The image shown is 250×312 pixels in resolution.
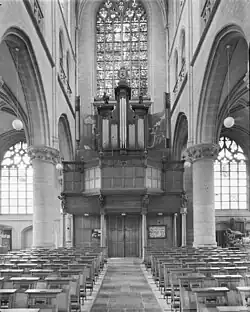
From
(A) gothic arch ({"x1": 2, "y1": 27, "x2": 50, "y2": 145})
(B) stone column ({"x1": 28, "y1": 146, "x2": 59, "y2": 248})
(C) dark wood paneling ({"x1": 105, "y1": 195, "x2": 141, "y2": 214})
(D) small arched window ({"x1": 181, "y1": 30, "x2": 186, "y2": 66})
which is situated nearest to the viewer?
(A) gothic arch ({"x1": 2, "y1": 27, "x2": 50, "y2": 145})

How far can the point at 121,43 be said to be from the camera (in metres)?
42.9

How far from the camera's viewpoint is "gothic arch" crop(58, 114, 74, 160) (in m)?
34.9

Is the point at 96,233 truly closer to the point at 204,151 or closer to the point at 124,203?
the point at 124,203

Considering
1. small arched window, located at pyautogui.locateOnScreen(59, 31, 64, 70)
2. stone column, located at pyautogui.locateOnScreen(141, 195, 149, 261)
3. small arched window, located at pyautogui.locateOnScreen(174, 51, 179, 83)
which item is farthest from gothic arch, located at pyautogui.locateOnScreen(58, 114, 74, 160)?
small arched window, located at pyautogui.locateOnScreen(174, 51, 179, 83)

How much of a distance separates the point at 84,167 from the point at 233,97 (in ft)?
34.7

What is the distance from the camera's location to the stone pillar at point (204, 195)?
88.8ft

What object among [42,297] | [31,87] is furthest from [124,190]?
[42,297]

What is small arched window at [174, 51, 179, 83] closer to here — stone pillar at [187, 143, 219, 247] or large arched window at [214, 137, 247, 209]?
large arched window at [214, 137, 247, 209]

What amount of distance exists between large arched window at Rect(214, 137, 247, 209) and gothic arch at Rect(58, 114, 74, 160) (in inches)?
451

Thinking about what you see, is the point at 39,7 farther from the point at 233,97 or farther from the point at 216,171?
the point at 216,171

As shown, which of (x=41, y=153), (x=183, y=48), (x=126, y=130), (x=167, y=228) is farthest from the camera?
(x=126, y=130)

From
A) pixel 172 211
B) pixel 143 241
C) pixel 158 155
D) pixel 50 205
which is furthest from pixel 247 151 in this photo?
pixel 50 205

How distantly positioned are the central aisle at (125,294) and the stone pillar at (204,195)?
575cm

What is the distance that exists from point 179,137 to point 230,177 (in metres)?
6.20
